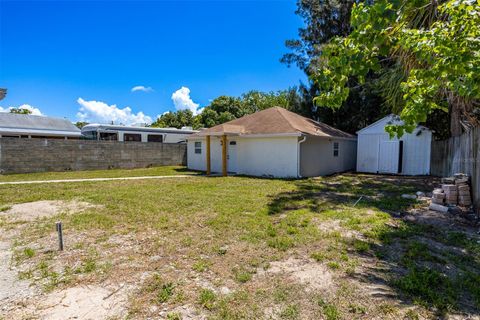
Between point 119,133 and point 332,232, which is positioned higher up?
point 119,133

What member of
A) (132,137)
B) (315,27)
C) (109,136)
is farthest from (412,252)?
(109,136)

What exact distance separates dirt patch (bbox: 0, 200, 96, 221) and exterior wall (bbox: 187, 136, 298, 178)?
27.3 feet

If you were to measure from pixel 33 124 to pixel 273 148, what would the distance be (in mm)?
24309

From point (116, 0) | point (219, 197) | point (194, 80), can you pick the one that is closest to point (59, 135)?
point (194, 80)

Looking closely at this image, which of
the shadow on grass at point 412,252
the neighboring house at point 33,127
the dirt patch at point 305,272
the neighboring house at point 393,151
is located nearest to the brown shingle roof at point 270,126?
the neighboring house at point 393,151

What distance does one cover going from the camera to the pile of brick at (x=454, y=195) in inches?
240

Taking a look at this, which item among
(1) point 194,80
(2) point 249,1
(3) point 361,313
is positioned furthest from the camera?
(1) point 194,80

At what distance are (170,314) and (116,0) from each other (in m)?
11.5

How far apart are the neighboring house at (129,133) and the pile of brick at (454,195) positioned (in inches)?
547

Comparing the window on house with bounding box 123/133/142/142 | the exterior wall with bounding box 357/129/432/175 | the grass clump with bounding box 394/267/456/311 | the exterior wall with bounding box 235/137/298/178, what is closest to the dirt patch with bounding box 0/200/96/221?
the grass clump with bounding box 394/267/456/311

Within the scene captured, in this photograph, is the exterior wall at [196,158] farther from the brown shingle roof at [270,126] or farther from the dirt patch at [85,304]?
the dirt patch at [85,304]

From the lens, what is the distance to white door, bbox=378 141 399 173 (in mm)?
14195

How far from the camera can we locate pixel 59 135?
78.6ft

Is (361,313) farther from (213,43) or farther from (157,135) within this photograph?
(157,135)
